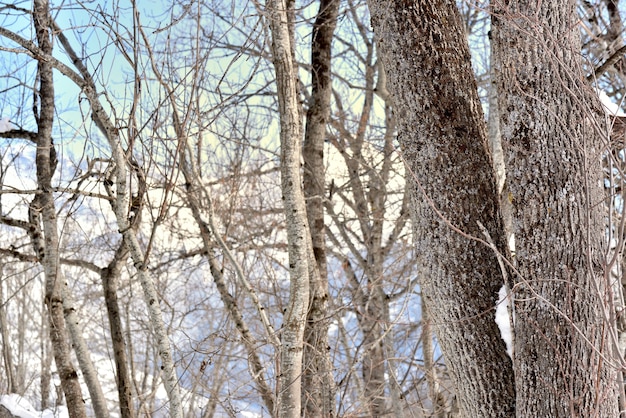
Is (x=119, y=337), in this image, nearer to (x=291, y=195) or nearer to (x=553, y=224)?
(x=291, y=195)

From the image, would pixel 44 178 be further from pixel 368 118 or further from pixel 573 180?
pixel 368 118

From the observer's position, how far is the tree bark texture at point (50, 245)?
13.5 ft

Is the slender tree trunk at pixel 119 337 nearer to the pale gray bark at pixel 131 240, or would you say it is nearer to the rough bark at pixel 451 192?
the pale gray bark at pixel 131 240

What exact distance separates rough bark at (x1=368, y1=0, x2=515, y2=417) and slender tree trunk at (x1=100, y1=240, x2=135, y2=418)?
3.66 metres

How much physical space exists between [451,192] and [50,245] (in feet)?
10.00

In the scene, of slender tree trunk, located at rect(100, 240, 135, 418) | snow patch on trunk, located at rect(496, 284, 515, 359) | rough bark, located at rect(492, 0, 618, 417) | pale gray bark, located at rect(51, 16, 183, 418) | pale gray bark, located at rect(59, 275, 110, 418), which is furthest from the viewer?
slender tree trunk, located at rect(100, 240, 135, 418)

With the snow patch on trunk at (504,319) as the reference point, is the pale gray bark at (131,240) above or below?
above

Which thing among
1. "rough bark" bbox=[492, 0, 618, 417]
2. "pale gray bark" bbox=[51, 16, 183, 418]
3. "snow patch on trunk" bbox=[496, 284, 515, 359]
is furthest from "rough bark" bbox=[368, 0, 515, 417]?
"pale gray bark" bbox=[51, 16, 183, 418]

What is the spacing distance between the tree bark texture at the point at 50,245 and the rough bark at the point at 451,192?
8.72ft

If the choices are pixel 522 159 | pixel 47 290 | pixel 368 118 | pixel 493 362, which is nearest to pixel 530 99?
pixel 522 159

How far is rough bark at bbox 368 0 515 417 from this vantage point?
2.52 m

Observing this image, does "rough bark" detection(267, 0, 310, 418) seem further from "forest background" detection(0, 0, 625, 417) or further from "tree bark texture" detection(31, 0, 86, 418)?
"tree bark texture" detection(31, 0, 86, 418)

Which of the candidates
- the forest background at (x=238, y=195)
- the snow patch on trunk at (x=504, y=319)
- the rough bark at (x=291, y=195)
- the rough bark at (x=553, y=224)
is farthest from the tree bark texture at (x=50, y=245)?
the rough bark at (x=553, y=224)

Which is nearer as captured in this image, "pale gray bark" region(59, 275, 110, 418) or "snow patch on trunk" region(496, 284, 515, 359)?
"snow patch on trunk" region(496, 284, 515, 359)
